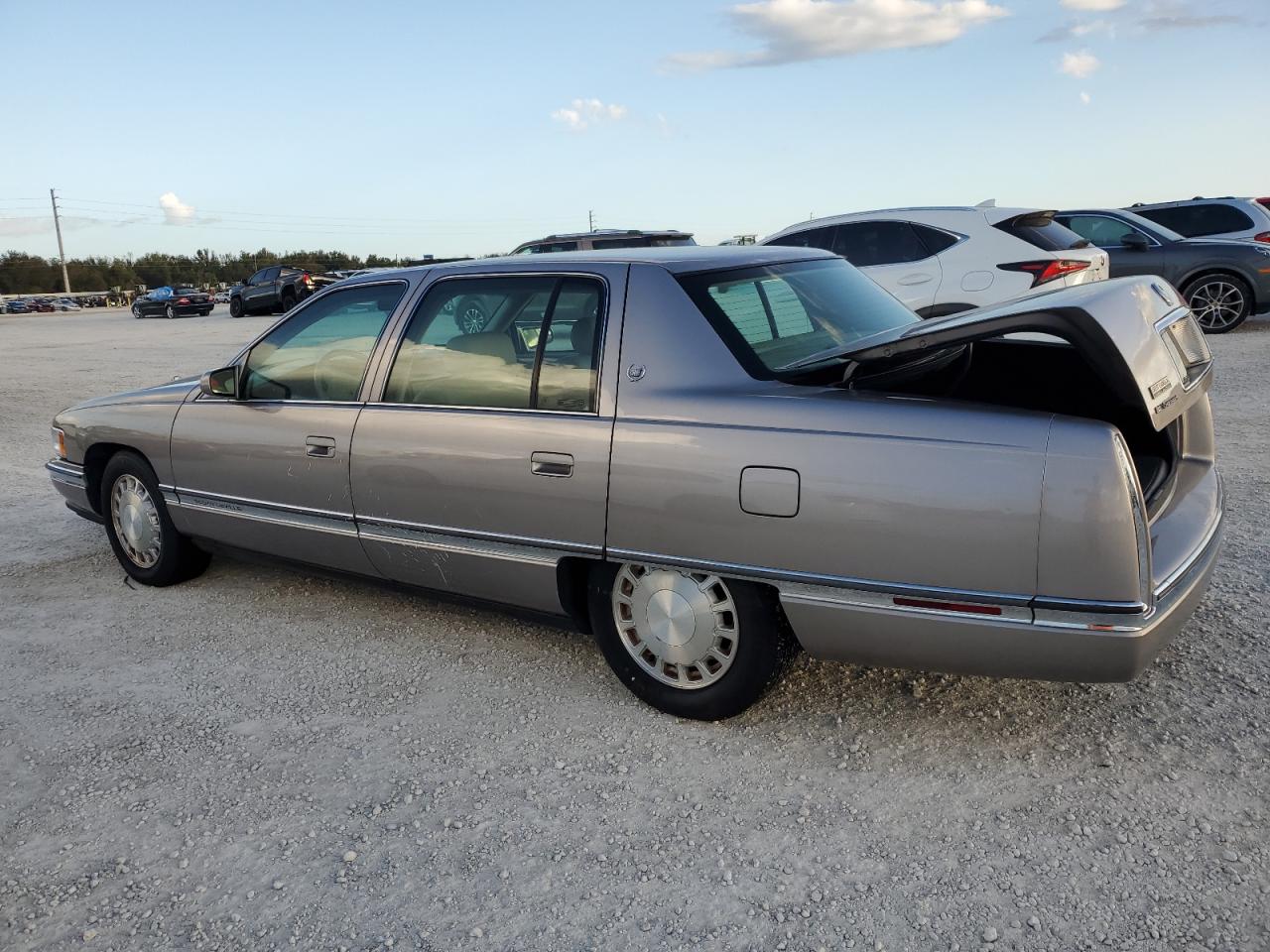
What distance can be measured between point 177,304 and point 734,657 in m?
37.4

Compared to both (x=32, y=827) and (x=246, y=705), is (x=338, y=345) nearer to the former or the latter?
(x=246, y=705)

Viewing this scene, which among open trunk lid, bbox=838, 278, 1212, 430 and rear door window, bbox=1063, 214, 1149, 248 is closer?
open trunk lid, bbox=838, 278, 1212, 430

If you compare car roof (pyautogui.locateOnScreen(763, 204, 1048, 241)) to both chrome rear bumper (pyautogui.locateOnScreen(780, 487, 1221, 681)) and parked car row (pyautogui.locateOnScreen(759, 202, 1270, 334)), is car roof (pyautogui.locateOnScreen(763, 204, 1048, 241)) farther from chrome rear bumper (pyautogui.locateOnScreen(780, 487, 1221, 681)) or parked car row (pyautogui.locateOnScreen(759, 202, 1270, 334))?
chrome rear bumper (pyautogui.locateOnScreen(780, 487, 1221, 681))

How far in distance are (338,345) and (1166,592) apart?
3.27m

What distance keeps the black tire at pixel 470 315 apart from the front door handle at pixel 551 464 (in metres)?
0.69

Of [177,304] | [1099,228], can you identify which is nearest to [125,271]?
[177,304]

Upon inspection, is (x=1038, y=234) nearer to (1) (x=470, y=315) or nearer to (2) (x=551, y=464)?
(1) (x=470, y=315)

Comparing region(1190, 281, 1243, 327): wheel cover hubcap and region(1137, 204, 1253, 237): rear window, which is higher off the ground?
region(1137, 204, 1253, 237): rear window

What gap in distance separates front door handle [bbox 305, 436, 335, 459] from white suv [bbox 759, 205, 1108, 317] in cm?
621

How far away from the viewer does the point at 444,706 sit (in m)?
3.69

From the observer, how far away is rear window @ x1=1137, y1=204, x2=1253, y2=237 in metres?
13.2

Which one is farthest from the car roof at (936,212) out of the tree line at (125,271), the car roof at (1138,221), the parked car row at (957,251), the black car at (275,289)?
the tree line at (125,271)

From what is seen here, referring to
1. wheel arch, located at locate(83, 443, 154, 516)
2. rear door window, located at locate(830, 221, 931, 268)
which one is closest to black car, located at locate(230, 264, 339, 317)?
rear door window, located at locate(830, 221, 931, 268)

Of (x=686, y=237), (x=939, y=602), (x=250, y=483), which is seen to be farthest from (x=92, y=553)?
(x=686, y=237)
